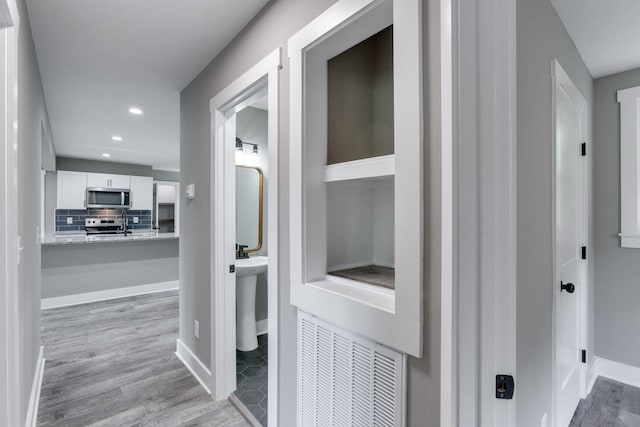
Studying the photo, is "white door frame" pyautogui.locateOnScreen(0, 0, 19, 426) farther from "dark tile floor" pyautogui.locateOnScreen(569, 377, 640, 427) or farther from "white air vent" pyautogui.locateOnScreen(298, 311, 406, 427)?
"dark tile floor" pyautogui.locateOnScreen(569, 377, 640, 427)

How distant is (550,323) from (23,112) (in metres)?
3.01

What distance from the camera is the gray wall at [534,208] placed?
1.28 m

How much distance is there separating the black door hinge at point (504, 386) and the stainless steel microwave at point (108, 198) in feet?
24.9

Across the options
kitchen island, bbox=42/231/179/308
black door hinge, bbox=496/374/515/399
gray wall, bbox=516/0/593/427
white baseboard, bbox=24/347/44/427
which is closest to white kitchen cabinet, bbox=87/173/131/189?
kitchen island, bbox=42/231/179/308

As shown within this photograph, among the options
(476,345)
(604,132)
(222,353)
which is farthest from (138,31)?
(604,132)

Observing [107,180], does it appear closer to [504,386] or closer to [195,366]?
[195,366]

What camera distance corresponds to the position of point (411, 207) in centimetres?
94

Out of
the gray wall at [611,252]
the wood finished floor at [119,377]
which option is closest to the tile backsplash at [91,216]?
the wood finished floor at [119,377]

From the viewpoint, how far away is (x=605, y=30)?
1.79 metres

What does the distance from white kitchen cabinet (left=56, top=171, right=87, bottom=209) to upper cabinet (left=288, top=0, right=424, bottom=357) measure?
6715mm

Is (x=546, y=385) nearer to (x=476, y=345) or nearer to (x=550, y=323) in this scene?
(x=550, y=323)

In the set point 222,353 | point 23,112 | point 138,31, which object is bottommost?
point 222,353

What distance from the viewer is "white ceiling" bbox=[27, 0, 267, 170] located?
5.57ft

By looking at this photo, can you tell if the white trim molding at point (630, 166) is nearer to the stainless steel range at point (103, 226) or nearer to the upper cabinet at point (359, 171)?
the upper cabinet at point (359, 171)
